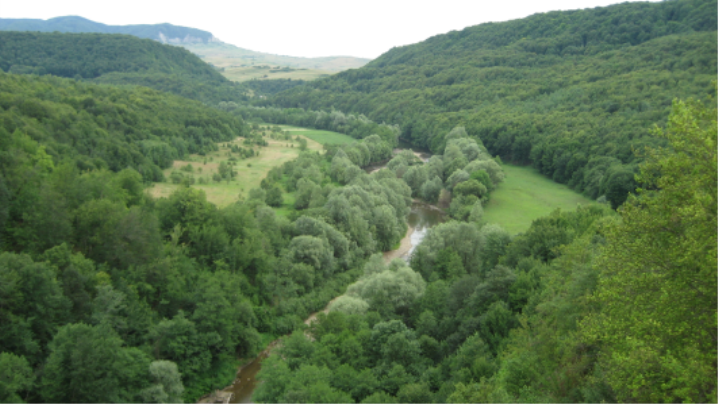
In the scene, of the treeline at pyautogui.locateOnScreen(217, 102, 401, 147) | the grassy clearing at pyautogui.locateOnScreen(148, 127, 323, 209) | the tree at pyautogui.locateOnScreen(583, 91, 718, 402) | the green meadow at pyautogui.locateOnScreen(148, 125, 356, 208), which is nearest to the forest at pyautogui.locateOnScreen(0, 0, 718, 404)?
the tree at pyautogui.locateOnScreen(583, 91, 718, 402)

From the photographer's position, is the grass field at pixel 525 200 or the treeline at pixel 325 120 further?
the treeline at pixel 325 120

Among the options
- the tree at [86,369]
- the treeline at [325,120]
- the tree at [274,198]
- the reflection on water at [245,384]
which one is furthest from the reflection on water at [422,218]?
the tree at [86,369]

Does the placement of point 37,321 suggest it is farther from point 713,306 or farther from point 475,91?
point 475,91

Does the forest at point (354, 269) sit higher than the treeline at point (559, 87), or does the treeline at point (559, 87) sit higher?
the treeline at point (559, 87)

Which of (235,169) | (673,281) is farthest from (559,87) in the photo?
(673,281)

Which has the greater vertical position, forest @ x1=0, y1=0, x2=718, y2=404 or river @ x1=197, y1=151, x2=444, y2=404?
forest @ x1=0, y1=0, x2=718, y2=404

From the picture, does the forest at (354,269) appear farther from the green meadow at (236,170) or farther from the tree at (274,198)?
the green meadow at (236,170)

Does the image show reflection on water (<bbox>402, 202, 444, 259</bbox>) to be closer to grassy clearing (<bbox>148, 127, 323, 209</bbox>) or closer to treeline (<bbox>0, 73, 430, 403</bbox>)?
treeline (<bbox>0, 73, 430, 403</bbox>)

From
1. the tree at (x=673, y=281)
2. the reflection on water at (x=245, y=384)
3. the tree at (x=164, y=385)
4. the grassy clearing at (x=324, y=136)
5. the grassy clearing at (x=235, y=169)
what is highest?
the tree at (x=673, y=281)

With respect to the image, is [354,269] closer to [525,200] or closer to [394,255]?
[394,255]
